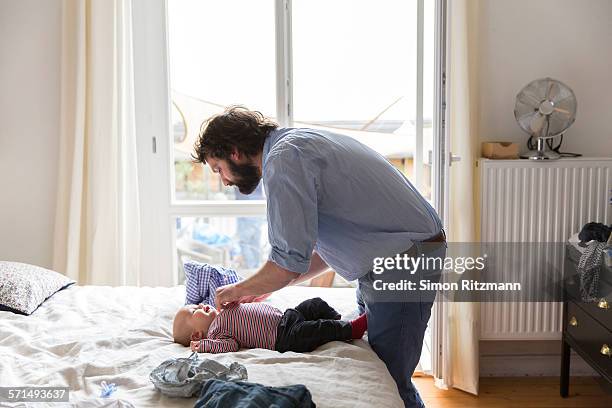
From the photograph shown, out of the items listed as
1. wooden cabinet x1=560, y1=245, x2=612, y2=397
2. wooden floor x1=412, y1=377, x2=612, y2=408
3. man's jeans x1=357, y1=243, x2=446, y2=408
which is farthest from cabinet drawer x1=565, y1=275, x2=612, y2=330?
man's jeans x1=357, y1=243, x2=446, y2=408

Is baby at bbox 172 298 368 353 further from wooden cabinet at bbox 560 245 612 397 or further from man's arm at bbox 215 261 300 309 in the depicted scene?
wooden cabinet at bbox 560 245 612 397

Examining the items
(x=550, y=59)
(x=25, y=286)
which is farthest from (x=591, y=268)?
(x=25, y=286)

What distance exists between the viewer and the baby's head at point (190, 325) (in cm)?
215

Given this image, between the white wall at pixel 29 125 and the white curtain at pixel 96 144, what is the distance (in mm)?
132

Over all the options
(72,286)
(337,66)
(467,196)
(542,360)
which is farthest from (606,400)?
(72,286)

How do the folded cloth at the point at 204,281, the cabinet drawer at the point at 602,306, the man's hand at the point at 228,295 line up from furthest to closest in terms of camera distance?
the cabinet drawer at the point at 602,306, the folded cloth at the point at 204,281, the man's hand at the point at 228,295

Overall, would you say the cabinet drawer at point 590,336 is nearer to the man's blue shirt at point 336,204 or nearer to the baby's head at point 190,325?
the man's blue shirt at point 336,204

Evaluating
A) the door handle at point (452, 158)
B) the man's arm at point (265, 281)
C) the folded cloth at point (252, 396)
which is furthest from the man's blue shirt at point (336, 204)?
the door handle at point (452, 158)

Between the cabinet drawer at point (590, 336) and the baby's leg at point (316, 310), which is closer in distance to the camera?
the baby's leg at point (316, 310)

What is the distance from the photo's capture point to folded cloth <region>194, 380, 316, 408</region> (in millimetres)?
1506

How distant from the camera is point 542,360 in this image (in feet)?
11.2

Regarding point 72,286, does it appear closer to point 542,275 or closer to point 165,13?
point 165,13

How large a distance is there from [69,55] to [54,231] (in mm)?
850

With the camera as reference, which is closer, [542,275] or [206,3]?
[542,275]
